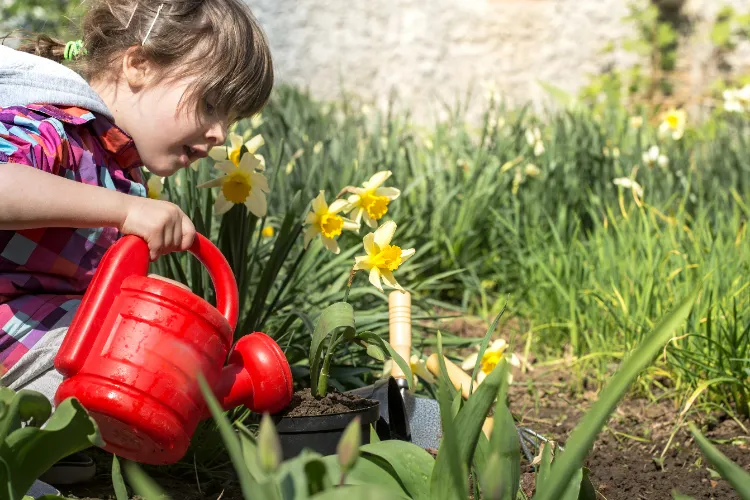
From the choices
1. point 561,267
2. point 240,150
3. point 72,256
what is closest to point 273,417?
point 72,256

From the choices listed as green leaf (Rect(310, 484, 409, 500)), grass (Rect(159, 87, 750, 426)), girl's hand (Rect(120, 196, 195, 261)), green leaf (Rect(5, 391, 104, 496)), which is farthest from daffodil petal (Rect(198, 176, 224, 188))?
green leaf (Rect(310, 484, 409, 500))

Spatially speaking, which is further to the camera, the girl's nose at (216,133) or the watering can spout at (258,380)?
the girl's nose at (216,133)

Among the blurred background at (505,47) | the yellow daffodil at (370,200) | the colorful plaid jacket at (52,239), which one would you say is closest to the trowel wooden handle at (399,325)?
the yellow daffodil at (370,200)

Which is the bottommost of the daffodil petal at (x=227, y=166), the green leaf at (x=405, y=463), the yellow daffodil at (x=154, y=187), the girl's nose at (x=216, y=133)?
the green leaf at (x=405, y=463)

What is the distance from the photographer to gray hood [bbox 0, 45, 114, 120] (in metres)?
1.58

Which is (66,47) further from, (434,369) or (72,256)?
(434,369)

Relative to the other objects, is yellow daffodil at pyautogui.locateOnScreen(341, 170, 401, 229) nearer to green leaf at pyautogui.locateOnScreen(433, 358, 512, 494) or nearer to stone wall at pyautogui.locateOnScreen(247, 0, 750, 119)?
green leaf at pyautogui.locateOnScreen(433, 358, 512, 494)

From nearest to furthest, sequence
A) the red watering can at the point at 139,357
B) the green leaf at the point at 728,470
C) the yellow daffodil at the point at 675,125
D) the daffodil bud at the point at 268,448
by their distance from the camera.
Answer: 1. the daffodil bud at the point at 268,448
2. the green leaf at the point at 728,470
3. the red watering can at the point at 139,357
4. the yellow daffodil at the point at 675,125

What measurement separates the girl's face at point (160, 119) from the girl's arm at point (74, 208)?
1.10ft

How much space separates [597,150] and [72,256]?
2.42 meters

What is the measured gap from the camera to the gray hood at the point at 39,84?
5.18 feet

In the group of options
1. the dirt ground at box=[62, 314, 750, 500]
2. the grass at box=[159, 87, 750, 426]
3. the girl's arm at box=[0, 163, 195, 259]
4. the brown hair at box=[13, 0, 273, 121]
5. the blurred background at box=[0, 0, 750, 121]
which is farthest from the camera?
the blurred background at box=[0, 0, 750, 121]

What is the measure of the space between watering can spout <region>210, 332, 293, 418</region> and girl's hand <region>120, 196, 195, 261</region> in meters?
0.21

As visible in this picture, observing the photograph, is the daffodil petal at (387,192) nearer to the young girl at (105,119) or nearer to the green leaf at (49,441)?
the young girl at (105,119)
